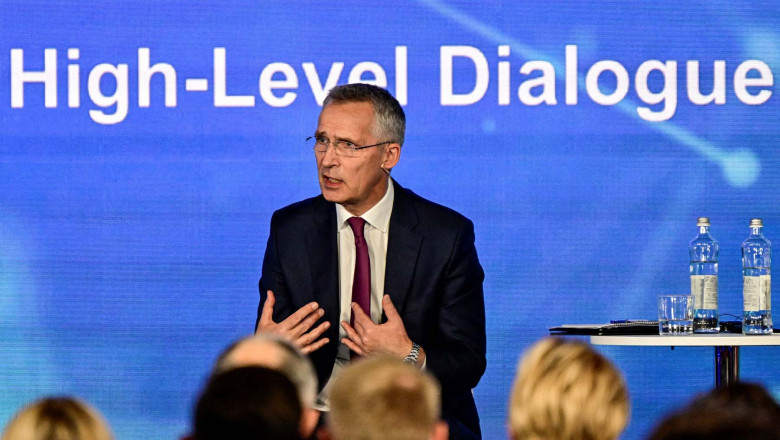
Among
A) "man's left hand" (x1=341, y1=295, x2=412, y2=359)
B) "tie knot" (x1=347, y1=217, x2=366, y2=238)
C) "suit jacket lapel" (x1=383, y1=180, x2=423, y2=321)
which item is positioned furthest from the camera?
"tie knot" (x1=347, y1=217, x2=366, y2=238)

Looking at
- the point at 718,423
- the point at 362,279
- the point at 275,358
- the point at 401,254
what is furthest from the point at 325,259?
the point at 718,423

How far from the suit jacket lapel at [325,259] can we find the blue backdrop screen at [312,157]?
3.25 feet

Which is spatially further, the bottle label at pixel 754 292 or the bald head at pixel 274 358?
the bottle label at pixel 754 292

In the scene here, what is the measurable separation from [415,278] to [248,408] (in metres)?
1.86

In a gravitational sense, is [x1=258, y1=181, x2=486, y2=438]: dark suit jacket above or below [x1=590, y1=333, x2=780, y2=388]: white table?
above

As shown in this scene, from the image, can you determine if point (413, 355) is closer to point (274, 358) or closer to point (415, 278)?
point (415, 278)

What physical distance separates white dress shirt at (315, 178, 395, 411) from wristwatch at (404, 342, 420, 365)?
29cm

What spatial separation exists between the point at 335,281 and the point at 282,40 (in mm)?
1406

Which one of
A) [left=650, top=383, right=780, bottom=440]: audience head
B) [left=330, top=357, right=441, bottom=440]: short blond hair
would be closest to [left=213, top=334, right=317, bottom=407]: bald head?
[left=330, top=357, right=441, bottom=440]: short blond hair

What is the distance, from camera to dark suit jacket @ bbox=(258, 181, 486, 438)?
136 inches

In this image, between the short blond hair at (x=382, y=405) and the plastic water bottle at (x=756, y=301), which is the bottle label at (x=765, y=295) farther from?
the short blond hair at (x=382, y=405)

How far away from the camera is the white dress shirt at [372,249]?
11.7ft

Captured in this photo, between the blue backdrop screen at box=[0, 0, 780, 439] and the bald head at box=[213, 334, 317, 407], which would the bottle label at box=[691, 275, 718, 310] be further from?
the bald head at box=[213, 334, 317, 407]

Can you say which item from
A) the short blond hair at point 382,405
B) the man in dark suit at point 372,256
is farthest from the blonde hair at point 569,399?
the man in dark suit at point 372,256
